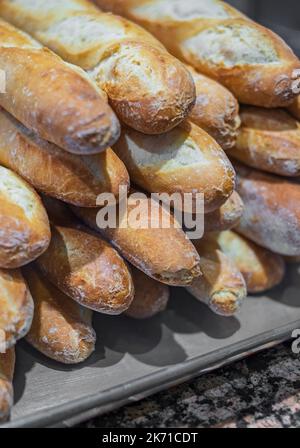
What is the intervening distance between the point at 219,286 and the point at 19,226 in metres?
0.46

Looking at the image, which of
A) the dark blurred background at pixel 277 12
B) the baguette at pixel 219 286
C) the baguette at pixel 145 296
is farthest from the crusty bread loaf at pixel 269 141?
the dark blurred background at pixel 277 12

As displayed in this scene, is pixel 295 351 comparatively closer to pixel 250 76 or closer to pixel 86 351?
pixel 86 351

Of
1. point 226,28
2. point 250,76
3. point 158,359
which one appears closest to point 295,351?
point 158,359

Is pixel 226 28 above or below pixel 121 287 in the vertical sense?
above

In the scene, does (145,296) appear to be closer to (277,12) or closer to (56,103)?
(56,103)

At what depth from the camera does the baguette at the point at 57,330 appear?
1.01 m

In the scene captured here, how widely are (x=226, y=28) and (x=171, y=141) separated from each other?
1.16 ft

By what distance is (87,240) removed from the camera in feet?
3.39

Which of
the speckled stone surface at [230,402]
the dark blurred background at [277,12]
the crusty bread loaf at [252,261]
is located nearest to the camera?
the speckled stone surface at [230,402]

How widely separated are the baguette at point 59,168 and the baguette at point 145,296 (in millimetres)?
233

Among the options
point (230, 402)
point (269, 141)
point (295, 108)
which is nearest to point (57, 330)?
point (230, 402)

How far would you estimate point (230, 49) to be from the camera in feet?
4.02

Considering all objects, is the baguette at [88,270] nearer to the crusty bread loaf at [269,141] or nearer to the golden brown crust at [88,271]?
the golden brown crust at [88,271]
